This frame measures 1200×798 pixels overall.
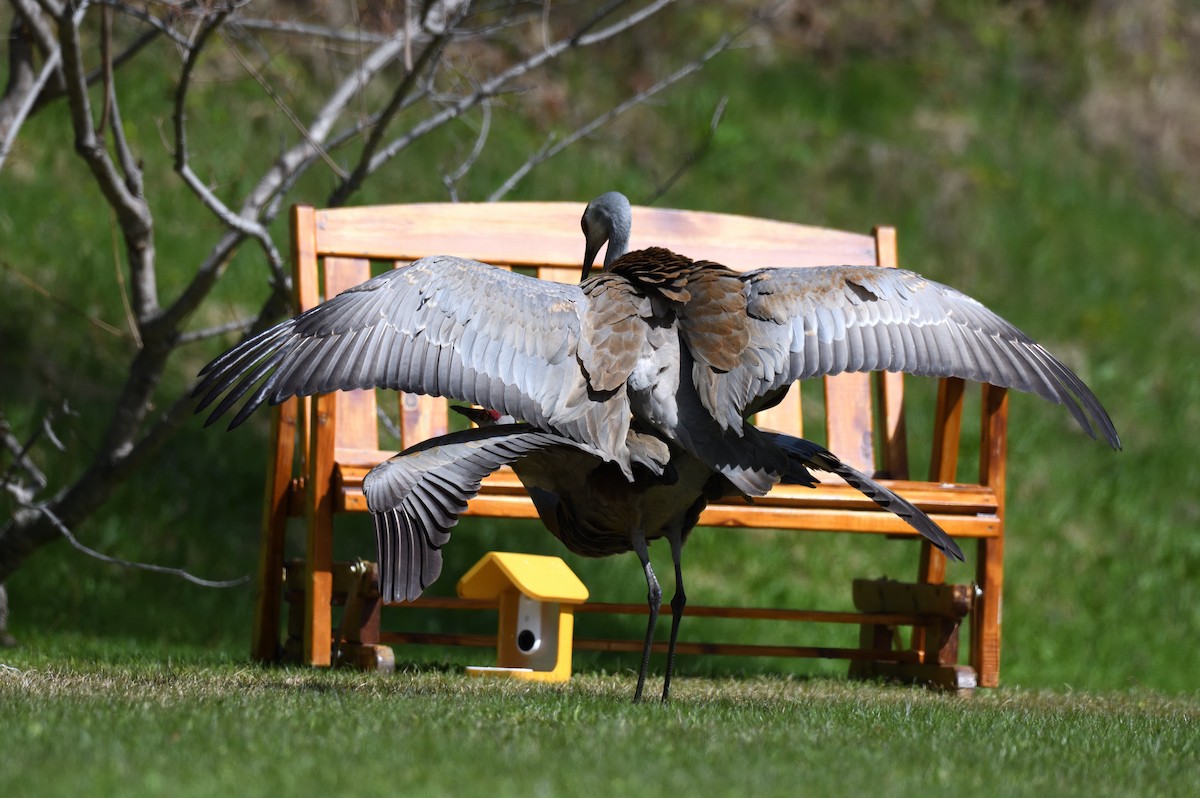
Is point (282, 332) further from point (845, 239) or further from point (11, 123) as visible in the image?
point (845, 239)

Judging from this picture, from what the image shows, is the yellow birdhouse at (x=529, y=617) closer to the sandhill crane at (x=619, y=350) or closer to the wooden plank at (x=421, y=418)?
the wooden plank at (x=421, y=418)

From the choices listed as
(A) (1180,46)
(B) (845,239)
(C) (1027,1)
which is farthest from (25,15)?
(A) (1180,46)

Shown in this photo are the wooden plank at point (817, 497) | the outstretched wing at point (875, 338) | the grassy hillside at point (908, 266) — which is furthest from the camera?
the grassy hillside at point (908, 266)

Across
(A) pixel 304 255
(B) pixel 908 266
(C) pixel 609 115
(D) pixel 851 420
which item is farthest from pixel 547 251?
(B) pixel 908 266

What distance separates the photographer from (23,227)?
959cm

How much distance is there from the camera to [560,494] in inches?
205

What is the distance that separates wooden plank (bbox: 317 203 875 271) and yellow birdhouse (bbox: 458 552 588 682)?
1531mm

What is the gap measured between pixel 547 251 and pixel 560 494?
2124mm

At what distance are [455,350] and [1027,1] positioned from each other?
1110 cm

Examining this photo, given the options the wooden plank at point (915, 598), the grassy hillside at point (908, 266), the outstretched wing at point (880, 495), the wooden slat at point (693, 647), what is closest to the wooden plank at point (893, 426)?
the wooden plank at point (915, 598)

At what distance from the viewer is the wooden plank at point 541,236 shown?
679 centimetres

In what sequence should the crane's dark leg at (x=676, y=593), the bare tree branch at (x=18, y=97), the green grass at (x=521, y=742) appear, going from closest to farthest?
the green grass at (x=521, y=742), the crane's dark leg at (x=676, y=593), the bare tree branch at (x=18, y=97)

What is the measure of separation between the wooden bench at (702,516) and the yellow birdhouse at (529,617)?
0.15 metres

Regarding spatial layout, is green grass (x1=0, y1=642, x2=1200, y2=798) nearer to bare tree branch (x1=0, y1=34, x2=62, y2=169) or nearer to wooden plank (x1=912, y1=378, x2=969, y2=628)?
wooden plank (x1=912, y1=378, x2=969, y2=628)
